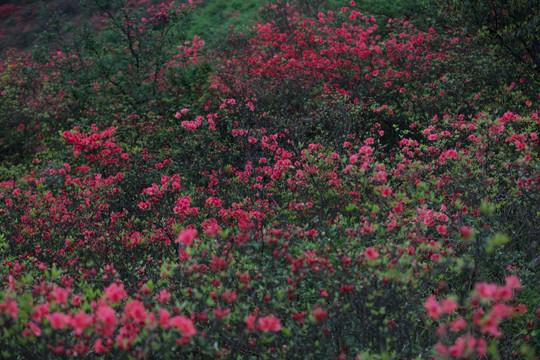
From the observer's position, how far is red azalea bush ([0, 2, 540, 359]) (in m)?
2.40

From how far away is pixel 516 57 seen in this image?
5.53 metres

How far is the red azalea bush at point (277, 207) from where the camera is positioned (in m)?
2.40

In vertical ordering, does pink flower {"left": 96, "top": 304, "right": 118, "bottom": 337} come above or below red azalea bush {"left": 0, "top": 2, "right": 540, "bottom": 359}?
above

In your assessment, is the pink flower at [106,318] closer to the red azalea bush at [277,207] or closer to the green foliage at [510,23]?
the red azalea bush at [277,207]

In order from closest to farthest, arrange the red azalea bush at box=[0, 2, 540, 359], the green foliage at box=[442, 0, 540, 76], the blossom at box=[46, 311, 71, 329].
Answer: the blossom at box=[46, 311, 71, 329], the red azalea bush at box=[0, 2, 540, 359], the green foliage at box=[442, 0, 540, 76]

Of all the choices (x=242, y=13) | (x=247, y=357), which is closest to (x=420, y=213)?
(x=247, y=357)

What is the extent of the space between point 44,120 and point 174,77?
3.43m

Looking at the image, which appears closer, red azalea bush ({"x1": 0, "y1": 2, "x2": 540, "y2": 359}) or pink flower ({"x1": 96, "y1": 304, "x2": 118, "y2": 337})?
pink flower ({"x1": 96, "y1": 304, "x2": 118, "y2": 337})

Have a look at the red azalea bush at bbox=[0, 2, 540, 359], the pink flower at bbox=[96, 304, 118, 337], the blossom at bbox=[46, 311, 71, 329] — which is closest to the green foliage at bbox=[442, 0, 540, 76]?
the red azalea bush at bbox=[0, 2, 540, 359]

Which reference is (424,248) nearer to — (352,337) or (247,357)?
(352,337)

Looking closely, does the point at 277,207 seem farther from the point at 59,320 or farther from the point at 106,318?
the point at 59,320

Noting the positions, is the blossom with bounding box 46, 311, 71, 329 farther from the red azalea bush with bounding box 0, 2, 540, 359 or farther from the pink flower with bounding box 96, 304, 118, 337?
the pink flower with bounding box 96, 304, 118, 337

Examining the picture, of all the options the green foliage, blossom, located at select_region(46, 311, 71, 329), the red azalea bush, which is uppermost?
the green foliage

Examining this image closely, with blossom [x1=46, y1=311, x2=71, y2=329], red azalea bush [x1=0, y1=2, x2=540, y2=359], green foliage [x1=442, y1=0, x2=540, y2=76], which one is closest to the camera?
blossom [x1=46, y1=311, x2=71, y2=329]
